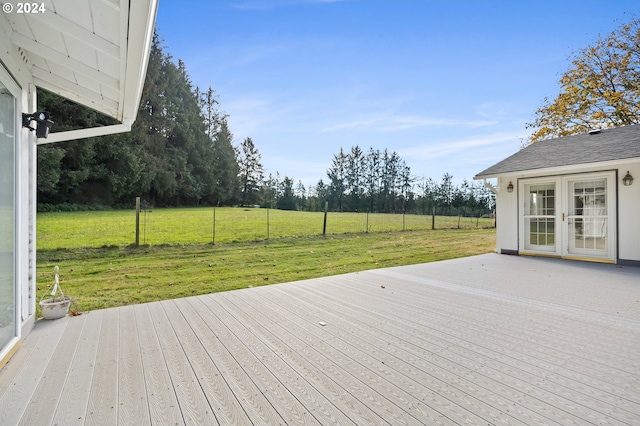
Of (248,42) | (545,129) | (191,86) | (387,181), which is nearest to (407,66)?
(248,42)

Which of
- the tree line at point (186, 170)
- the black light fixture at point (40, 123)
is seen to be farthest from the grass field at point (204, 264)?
the tree line at point (186, 170)

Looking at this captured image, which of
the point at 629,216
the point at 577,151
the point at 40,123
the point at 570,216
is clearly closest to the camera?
the point at 40,123

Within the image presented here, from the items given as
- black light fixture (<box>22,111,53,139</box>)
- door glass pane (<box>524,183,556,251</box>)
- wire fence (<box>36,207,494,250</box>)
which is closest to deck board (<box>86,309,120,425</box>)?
black light fixture (<box>22,111,53,139</box>)

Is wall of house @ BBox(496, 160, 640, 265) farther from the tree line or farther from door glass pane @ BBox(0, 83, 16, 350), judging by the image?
door glass pane @ BBox(0, 83, 16, 350)

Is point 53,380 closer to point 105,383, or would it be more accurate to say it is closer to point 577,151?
point 105,383

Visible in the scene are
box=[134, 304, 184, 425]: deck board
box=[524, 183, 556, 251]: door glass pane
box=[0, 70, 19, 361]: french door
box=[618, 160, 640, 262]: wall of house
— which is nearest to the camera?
box=[134, 304, 184, 425]: deck board

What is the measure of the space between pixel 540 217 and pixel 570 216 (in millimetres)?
631

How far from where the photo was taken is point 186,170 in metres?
25.7

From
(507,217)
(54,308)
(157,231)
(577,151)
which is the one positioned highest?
(577,151)

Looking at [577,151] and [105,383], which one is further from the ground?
[577,151]

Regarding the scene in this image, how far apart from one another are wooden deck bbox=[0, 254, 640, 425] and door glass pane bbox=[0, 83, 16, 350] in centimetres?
30

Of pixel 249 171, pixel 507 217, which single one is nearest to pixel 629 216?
pixel 507 217

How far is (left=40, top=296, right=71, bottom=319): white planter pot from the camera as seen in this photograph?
3416mm

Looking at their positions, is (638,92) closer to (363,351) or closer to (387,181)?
(363,351)
